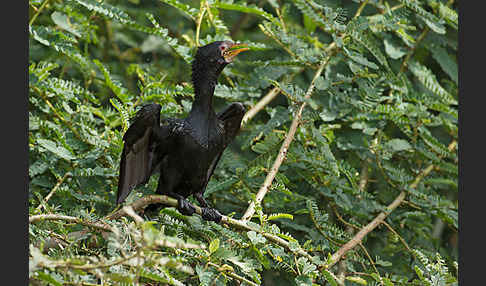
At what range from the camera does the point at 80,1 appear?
10.7ft

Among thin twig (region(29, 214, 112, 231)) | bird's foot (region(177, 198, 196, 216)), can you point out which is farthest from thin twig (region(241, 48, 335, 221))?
thin twig (region(29, 214, 112, 231))

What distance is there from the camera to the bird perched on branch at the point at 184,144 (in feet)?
9.45

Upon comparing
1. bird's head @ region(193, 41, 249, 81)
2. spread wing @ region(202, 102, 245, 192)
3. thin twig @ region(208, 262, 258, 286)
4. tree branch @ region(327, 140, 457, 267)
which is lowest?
tree branch @ region(327, 140, 457, 267)

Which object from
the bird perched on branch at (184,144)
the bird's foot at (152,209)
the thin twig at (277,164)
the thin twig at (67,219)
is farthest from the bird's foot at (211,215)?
the thin twig at (67,219)

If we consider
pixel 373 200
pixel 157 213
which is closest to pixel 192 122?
pixel 157 213

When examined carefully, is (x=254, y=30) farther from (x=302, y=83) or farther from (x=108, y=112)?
(x=108, y=112)

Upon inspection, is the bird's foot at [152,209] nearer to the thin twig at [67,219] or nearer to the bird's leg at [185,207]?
the bird's leg at [185,207]

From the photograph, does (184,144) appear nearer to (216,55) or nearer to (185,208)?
(185,208)

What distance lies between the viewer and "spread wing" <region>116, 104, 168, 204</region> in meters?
2.83

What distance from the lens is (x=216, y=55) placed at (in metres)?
3.04

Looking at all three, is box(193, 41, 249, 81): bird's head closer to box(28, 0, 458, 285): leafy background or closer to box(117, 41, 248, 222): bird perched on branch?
box(117, 41, 248, 222): bird perched on branch

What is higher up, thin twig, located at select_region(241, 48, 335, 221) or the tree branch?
thin twig, located at select_region(241, 48, 335, 221)

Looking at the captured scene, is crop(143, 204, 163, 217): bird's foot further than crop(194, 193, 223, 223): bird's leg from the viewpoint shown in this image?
Yes

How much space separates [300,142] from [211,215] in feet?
2.88
